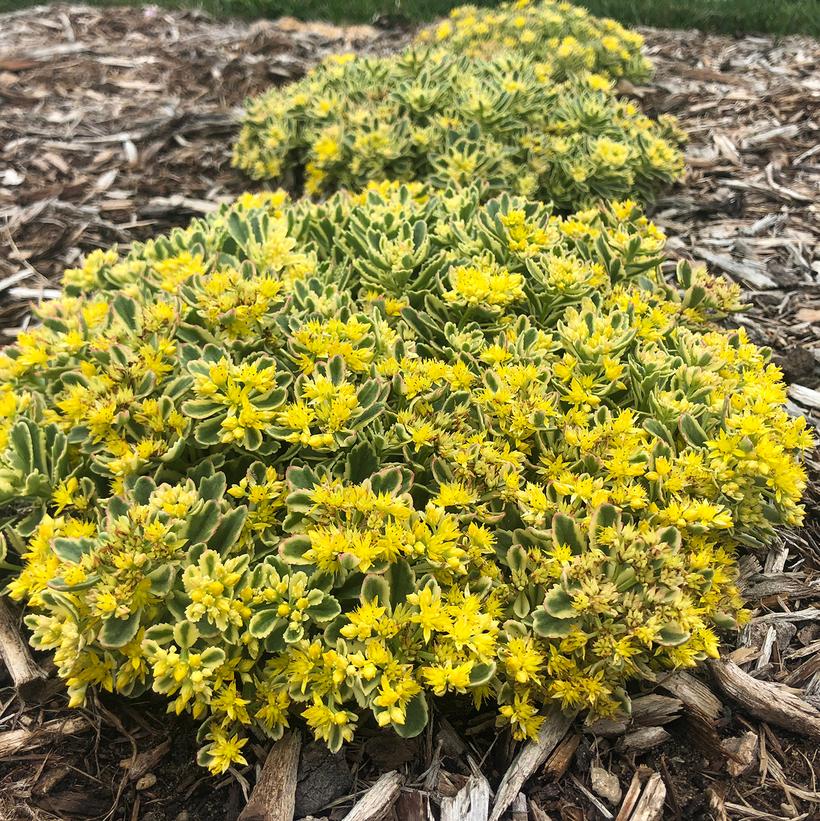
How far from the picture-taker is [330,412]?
7.14 feet

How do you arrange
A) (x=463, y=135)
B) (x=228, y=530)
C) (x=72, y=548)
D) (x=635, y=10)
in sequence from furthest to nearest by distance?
1. (x=635, y=10)
2. (x=463, y=135)
3. (x=228, y=530)
4. (x=72, y=548)

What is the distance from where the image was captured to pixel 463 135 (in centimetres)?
405

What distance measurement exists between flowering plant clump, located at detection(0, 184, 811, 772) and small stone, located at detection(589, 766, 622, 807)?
0.69 feet

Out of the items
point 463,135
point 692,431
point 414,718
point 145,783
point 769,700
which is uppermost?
point 463,135

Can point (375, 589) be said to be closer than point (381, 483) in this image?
Yes

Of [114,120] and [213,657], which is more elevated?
[114,120]

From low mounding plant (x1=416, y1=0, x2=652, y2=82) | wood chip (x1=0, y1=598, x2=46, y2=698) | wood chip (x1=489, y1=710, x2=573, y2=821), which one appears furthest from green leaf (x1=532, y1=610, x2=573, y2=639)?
low mounding plant (x1=416, y1=0, x2=652, y2=82)

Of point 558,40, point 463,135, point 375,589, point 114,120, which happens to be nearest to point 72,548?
point 375,589

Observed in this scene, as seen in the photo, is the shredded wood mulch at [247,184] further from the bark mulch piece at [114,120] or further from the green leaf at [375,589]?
the green leaf at [375,589]

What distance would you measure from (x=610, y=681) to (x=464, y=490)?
0.67 metres

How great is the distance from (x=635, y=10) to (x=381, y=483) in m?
6.87

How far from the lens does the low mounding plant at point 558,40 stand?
196 inches

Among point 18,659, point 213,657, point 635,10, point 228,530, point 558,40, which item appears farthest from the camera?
point 635,10

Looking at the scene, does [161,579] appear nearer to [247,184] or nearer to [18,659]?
[18,659]
